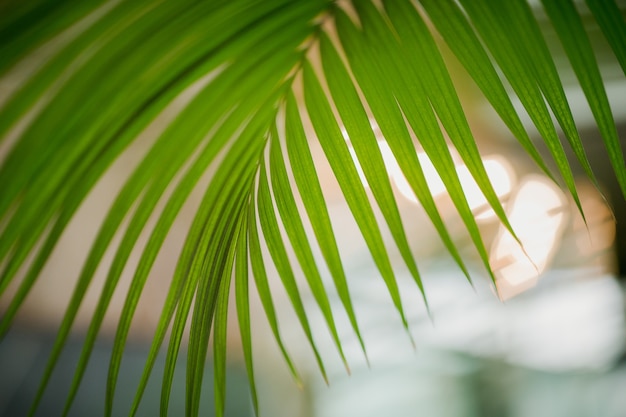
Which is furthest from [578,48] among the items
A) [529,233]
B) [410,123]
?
[529,233]

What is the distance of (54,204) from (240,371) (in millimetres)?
1828

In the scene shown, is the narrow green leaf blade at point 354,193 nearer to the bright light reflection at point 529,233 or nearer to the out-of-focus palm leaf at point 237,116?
the out-of-focus palm leaf at point 237,116

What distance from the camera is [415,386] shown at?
2.08m

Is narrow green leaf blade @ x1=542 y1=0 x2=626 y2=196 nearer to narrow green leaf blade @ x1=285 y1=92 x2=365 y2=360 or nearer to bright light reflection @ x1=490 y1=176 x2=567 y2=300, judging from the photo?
narrow green leaf blade @ x1=285 y1=92 x2=365 y2=360

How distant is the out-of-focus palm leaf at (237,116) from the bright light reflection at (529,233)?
2.00 metres

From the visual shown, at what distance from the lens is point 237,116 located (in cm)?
25

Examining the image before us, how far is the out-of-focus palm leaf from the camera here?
0.20 metres

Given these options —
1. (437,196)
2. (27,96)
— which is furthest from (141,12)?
(437,196)

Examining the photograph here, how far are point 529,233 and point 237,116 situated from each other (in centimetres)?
208

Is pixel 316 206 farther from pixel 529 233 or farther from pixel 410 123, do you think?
pixel 529 233

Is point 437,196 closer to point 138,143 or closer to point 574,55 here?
point 138,143

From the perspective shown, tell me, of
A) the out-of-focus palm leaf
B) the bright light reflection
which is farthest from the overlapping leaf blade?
the bright light reflection

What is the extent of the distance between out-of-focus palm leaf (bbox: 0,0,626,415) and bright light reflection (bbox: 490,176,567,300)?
6.55 ft

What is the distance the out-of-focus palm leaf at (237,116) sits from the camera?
20 cm
